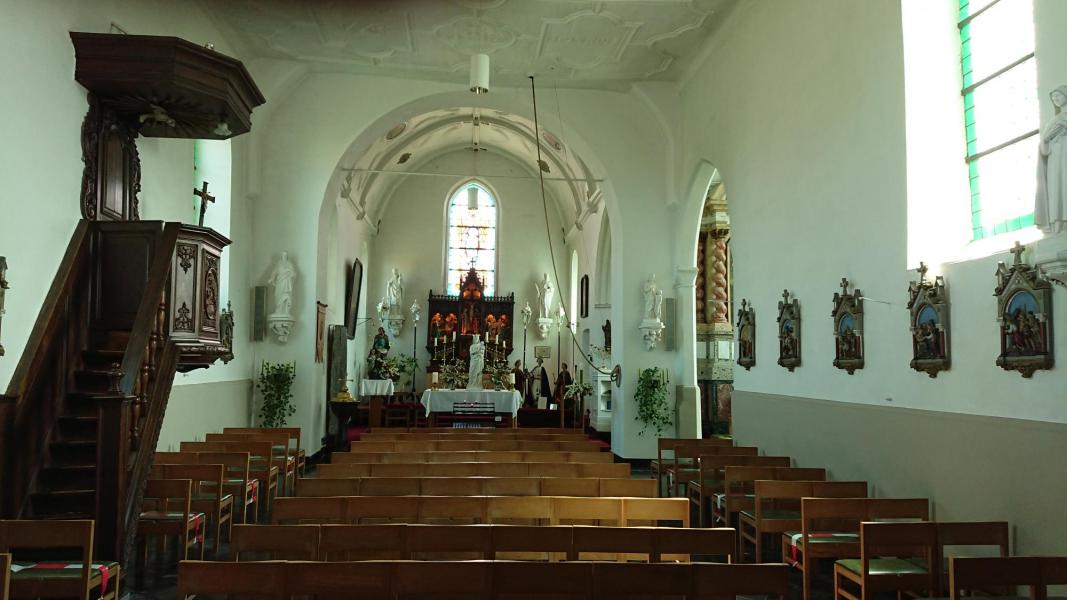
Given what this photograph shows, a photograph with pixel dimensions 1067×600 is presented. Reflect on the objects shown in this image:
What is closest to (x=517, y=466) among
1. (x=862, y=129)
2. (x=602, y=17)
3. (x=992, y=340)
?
(x=992, y=340)

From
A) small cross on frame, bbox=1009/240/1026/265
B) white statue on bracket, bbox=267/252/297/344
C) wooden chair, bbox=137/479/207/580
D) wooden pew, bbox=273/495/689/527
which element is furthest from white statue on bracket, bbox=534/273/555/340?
small cross on frame, bbox=1009/240/1026/265

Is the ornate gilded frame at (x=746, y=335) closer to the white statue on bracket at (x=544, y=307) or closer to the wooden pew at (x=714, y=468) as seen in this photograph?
the wooden pew at (x=714, y=468)

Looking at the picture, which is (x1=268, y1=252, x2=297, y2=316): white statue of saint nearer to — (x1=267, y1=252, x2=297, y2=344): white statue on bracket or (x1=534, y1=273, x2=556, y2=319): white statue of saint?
(x1=267, y1=252, x2=297, y2=344): white statue on bracket

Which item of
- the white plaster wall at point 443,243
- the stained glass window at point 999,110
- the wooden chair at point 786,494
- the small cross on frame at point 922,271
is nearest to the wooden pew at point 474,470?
the wooden chair at point 786,494

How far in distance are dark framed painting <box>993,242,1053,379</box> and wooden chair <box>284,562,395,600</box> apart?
406 centimetres

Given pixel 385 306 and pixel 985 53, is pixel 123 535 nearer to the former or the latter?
pixel 985 53

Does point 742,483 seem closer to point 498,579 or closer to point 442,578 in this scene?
point 498,579

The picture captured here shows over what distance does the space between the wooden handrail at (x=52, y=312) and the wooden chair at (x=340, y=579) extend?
11.9ft

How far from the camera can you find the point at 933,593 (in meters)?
4.36

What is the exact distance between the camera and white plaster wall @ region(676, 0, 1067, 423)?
18.3 ft

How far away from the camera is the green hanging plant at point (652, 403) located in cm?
1265

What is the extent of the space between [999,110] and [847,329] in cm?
224

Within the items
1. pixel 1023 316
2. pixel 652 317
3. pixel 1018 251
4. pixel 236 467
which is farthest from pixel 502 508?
pixel 652 317

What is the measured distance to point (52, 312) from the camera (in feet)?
21.3
